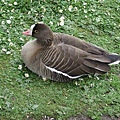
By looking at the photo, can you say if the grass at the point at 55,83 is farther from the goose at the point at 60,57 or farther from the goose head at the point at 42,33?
the goose head at the point at 42,33

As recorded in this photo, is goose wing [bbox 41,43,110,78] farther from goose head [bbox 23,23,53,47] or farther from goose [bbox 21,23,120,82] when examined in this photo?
goose head [bbox 23,23,53,47]

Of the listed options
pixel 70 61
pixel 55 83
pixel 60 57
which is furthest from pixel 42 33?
pixel 55 83

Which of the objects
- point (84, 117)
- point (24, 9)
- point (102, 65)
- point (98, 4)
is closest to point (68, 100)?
point (84, 117)

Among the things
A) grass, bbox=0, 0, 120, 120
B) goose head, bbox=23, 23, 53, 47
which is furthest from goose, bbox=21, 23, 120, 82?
grass, bbox=0, 0, 120, 120

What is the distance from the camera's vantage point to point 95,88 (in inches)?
204

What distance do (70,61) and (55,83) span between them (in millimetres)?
399

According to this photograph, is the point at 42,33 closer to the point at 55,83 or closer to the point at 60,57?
the point at 60,57

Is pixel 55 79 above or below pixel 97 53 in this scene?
below

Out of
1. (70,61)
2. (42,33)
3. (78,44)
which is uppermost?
(42,33)

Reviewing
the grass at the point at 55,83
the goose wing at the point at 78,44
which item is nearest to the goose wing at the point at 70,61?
the goose wing at the point at 78,44

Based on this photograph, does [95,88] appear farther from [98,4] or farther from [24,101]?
[98,4]

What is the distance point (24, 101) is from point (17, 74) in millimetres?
488

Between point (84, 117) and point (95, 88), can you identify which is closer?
point (84, 117)

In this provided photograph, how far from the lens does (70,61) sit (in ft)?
16.4
